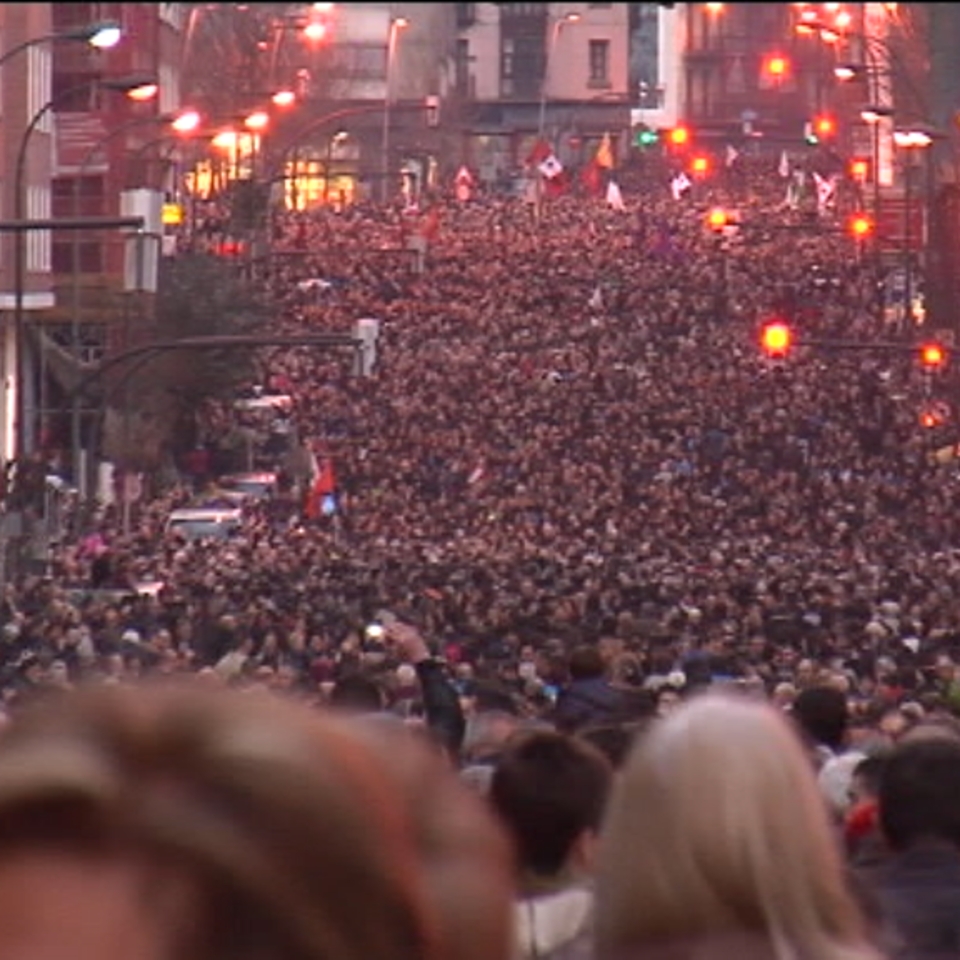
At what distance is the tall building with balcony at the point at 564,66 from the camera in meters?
144

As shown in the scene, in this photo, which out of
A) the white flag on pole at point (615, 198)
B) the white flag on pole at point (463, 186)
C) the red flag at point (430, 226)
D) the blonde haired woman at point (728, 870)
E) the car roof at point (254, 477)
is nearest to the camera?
the blonde haired woman at point (728, 870)

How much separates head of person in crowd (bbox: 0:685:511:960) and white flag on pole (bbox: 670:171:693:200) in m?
69.2

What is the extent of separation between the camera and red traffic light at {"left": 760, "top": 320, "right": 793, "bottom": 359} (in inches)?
1953

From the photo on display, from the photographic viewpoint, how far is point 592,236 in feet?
219

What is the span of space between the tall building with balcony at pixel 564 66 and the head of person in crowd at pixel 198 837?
128 m

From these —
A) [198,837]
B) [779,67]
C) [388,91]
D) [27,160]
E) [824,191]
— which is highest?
[779,67]

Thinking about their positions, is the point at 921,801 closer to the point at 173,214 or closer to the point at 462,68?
the point at 173,214

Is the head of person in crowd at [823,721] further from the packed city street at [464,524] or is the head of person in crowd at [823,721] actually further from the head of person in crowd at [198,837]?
the head of person in crowd at [198,837]

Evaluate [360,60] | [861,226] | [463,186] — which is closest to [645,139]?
[463,186]

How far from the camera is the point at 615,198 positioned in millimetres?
69188

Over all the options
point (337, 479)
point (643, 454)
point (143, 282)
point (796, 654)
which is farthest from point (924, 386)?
point (796, 654)

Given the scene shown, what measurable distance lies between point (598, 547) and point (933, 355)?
4.14 m

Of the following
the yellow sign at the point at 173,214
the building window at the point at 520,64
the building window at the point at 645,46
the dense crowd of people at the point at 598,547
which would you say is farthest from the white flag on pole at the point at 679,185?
the building window at the point at 520,64

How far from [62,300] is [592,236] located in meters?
10.6
